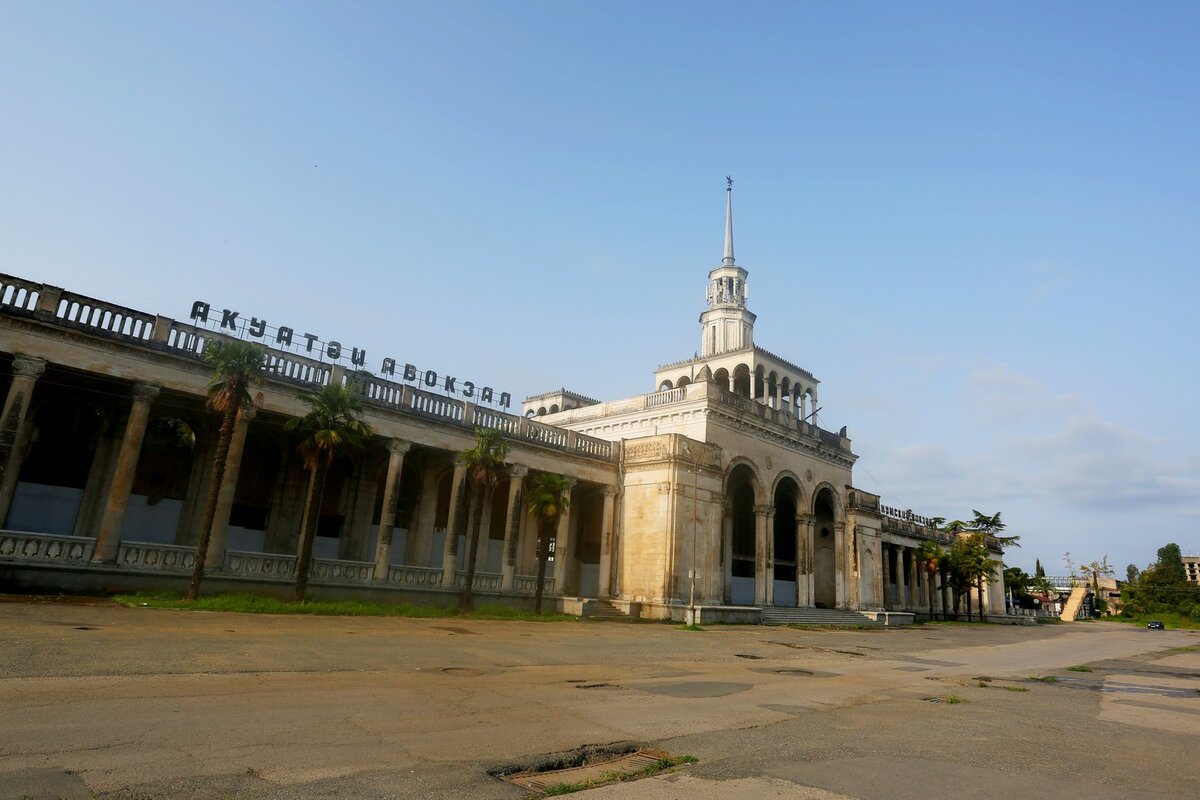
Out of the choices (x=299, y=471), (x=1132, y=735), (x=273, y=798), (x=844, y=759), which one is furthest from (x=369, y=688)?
(x=299, y=471)

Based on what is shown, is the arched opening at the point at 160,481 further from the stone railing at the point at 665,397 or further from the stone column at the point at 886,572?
the stone column at the point at 886,572

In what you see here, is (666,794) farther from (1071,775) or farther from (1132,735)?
(1132,735)

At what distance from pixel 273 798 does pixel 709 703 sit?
7.59 meters

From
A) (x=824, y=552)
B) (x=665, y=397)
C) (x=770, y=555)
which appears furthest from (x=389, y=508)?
(x=824, y=552)

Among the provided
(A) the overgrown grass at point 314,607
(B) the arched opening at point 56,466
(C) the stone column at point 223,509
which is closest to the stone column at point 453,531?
(A) the overgrown grass at point 314,607

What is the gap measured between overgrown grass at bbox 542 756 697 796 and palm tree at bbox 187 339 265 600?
2025cm

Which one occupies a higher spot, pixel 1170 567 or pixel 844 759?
pixel 1170 567

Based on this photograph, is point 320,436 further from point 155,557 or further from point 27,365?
point 27,365

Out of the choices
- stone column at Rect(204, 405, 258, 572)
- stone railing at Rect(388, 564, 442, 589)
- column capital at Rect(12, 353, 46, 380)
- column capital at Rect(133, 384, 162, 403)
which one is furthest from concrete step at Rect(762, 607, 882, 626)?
column capital at Rect(12, 353, 46, 380)

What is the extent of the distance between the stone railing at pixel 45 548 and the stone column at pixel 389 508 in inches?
386

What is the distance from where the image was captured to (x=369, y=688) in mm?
10469

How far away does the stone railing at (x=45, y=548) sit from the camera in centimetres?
2031

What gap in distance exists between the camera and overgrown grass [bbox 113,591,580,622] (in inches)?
816

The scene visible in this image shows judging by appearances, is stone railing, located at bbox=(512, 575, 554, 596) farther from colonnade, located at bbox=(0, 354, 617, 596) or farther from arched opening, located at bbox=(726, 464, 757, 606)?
arched opening, located at bbox=(726, 464, 757, 606)
